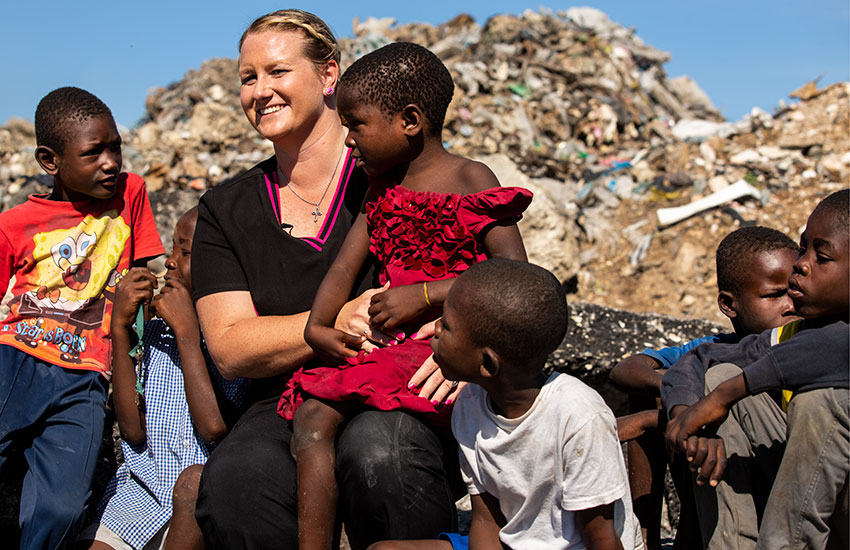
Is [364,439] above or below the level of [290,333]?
below

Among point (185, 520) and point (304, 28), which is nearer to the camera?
point (185, 520)

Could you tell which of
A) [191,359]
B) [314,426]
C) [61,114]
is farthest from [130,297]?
[314,426]

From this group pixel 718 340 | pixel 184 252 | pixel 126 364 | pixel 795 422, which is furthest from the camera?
pixel 184 252

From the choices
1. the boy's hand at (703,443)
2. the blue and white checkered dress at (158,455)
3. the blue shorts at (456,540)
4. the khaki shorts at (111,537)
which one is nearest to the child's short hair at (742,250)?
the boy's hand at (703,443)

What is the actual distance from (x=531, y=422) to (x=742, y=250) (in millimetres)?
988

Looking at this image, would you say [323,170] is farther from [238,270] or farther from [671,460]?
[671,460]

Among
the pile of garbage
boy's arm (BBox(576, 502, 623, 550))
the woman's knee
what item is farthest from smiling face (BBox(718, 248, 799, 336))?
the pile of garbage

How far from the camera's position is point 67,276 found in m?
3.10

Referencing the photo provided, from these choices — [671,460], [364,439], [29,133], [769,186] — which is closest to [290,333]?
[364,439]

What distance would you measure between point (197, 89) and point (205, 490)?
1156cm

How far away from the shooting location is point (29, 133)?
12.6 metres

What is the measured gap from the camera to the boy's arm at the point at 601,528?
1.85 meters

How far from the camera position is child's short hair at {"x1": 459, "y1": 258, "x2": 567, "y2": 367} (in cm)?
188

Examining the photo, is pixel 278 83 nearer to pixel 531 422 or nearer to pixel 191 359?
pixel 191 359
